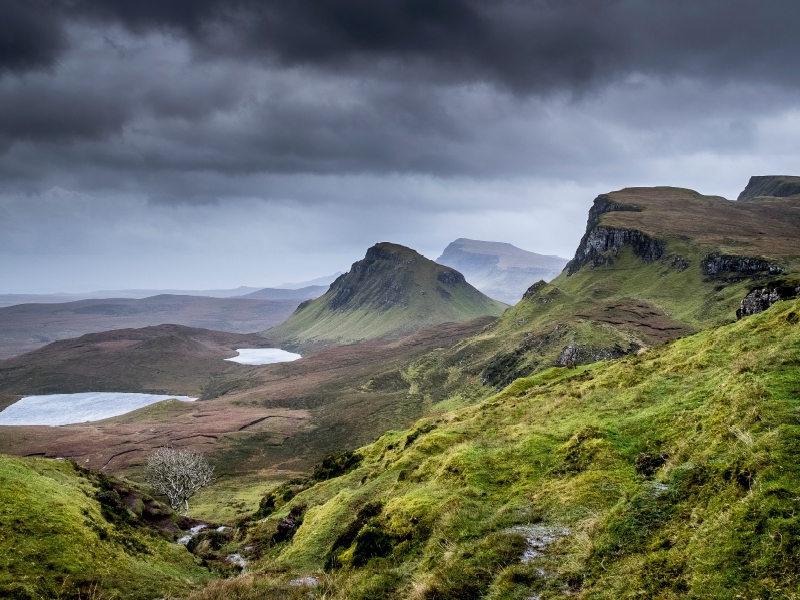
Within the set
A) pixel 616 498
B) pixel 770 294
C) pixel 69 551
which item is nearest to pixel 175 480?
pixel 69 551

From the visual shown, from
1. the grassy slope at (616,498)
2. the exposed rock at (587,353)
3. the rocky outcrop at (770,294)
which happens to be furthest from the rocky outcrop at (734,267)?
the grassy slope at (616,498)

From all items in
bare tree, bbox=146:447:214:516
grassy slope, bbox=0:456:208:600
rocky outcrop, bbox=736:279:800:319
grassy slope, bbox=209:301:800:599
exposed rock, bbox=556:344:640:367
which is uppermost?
rocky outcrop, bbox=736:279:800:319

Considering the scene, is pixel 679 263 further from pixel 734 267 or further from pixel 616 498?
pixel 616 498

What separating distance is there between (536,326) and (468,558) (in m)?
159

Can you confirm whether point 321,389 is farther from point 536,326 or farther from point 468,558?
point 468,558

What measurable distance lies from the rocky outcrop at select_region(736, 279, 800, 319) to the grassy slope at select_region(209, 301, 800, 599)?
18355 mm

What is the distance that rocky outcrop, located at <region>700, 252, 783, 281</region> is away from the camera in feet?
470

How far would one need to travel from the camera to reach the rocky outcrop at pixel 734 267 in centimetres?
14338

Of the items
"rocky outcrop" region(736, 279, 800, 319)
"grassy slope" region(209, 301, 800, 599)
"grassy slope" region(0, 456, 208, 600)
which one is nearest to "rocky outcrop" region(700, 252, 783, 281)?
"rocky outcrop" region(736, 279, 800, 319)

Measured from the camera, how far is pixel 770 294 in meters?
41.3

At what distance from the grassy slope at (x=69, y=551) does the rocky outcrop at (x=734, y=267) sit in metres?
178

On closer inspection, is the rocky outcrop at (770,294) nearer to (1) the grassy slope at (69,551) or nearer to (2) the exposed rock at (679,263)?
(1) the grassy slope at (69,551)

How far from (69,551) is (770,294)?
5568 centimetres

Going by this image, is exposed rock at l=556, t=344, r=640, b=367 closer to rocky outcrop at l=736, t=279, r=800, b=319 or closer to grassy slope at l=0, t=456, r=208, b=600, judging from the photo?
rocky outcrop at l=736, t=279, r=800, b=319
